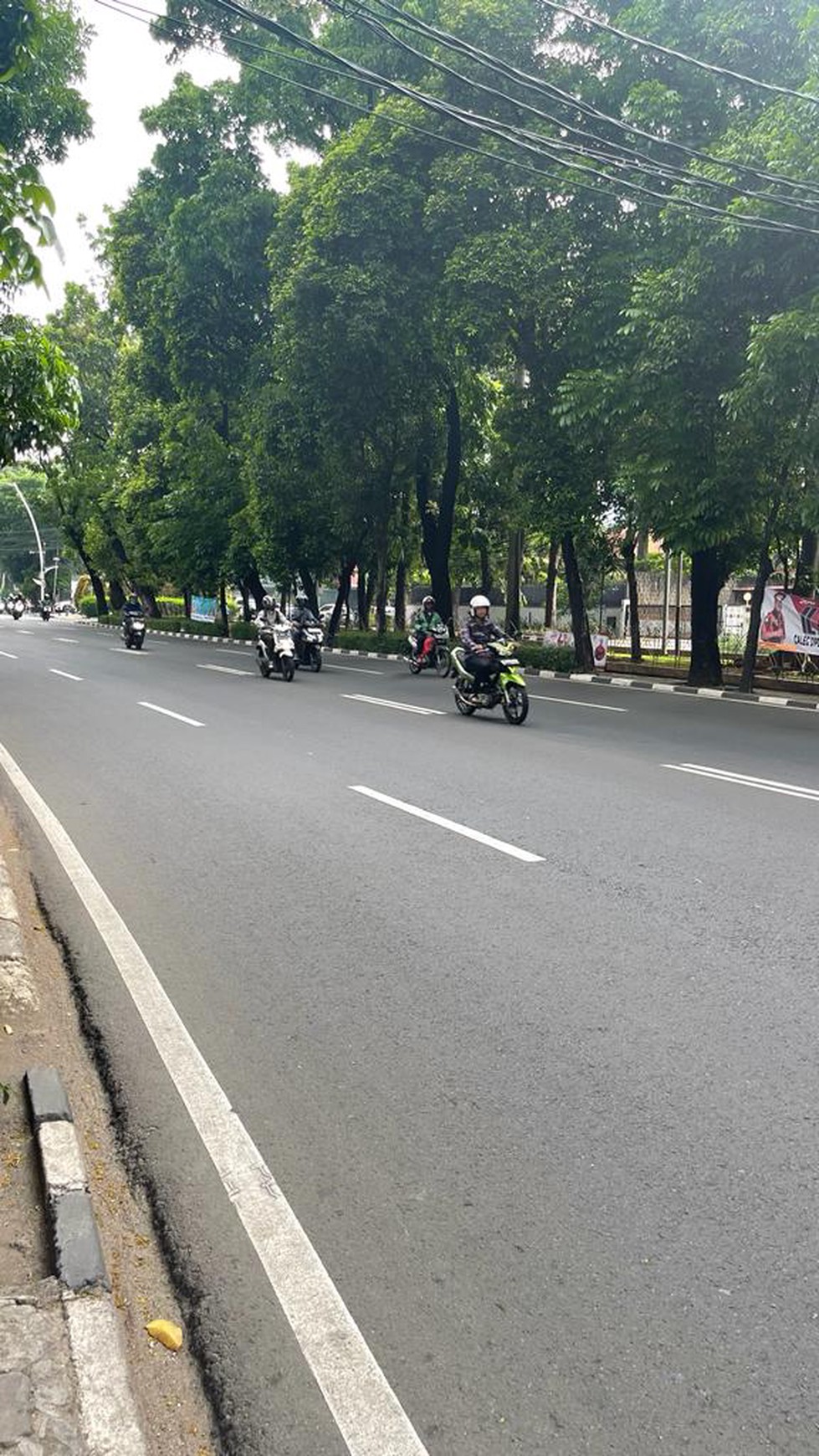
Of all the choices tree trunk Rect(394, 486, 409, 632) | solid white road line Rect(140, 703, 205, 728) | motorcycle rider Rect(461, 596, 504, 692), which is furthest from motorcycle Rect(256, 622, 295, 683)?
tree trunk Rect(394, 486, 409, 632)

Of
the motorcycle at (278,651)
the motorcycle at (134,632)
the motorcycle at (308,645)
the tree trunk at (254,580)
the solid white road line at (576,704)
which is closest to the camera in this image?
the solid white road line at (576,704)

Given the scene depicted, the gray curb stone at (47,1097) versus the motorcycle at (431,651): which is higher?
the motorcycle at (431,651)

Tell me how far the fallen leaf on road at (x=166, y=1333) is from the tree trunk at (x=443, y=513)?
2735cm

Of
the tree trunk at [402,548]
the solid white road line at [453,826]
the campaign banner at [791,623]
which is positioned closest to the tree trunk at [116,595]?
the tree trunk at [402,548]

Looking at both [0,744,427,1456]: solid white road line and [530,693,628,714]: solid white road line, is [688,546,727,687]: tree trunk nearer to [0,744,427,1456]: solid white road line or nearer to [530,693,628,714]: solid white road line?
[530,693,628,714]: solid white road line

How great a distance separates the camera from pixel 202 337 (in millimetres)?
31484

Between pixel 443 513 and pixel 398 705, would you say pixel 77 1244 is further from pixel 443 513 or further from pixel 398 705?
pixel 443 513

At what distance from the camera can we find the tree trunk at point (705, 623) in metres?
22.4

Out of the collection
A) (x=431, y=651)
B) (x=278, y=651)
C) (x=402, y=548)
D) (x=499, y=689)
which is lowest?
(x=499, y=689)

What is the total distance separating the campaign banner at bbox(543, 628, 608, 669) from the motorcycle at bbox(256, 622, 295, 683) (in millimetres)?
8040

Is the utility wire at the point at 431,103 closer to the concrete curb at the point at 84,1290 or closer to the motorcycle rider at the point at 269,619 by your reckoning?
the motorcycle rider at the point at 269,619

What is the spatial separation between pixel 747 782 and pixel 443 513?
69.9ft

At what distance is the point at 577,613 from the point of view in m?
25.8

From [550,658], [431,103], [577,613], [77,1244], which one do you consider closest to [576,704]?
[577,613]
